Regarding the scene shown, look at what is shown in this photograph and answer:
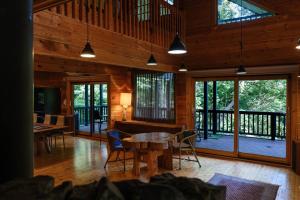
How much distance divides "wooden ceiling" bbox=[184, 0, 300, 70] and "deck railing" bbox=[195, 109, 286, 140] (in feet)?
5.36

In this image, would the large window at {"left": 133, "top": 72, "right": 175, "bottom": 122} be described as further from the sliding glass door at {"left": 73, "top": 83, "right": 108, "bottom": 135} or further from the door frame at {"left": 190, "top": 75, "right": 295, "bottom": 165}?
the sliding glass door at {"left": 73, "top": 83, "right": 108, "bottom": 135}

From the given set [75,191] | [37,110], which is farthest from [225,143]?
[37,110]

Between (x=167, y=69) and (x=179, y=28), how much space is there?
1.15 metres

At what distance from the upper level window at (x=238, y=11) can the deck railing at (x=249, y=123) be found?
8.14 feet

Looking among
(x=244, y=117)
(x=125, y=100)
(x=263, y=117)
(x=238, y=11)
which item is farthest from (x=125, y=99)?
(x=263, y=117)

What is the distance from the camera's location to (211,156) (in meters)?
6.15

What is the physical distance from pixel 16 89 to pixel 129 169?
4.02 meters

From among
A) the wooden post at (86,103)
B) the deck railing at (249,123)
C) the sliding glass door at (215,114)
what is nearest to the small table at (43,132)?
the wooden post at (86,103)

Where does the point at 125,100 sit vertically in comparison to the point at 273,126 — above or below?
above

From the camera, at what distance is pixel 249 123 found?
7094 mm

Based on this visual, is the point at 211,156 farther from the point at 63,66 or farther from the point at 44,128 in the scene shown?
the point at 63,66

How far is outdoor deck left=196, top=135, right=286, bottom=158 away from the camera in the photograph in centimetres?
598

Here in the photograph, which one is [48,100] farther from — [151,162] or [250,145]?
[250,145]

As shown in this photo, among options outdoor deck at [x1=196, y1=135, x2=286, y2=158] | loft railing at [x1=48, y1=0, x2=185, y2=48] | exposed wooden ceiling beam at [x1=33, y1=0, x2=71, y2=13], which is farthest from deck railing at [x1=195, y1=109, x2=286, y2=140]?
exposed wooden ceiling beam at [x1=33, y1=0, x2=71, y2=13]
